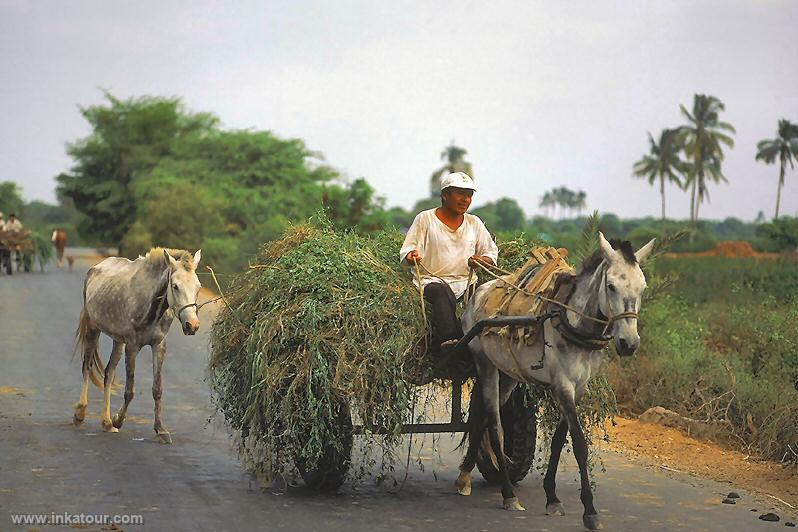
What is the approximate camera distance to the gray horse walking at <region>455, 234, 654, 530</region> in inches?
267

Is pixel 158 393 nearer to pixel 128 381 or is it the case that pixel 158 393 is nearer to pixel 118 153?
pixel 128 381

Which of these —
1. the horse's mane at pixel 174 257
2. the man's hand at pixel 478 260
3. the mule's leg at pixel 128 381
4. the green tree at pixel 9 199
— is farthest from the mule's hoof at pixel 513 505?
the green tree at pixel 9 199

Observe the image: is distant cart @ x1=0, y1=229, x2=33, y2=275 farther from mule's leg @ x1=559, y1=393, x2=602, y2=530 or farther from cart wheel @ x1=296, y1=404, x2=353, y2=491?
mule's leg @ x1=559, y1=393, x2=602, y2=530

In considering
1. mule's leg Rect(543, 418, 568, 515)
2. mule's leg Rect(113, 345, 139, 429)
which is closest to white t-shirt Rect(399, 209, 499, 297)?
mule's leg Rect(543, 418, 568, 515)

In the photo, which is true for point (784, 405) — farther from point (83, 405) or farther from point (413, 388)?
point (83, 405)

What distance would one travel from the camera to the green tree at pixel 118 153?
59.8 m

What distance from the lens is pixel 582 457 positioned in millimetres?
6914

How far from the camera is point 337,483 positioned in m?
7.95

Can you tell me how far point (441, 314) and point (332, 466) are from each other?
1341 millimetres

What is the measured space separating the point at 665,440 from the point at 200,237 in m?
34.6

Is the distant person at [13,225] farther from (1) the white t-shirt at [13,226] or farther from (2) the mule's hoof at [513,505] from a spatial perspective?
(2) the mule's hoof at [513,505]

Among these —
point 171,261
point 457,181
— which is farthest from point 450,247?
point 171,261

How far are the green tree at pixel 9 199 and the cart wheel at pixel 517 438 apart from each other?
82.1 meters

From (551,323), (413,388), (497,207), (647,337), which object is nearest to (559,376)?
(551,323)
